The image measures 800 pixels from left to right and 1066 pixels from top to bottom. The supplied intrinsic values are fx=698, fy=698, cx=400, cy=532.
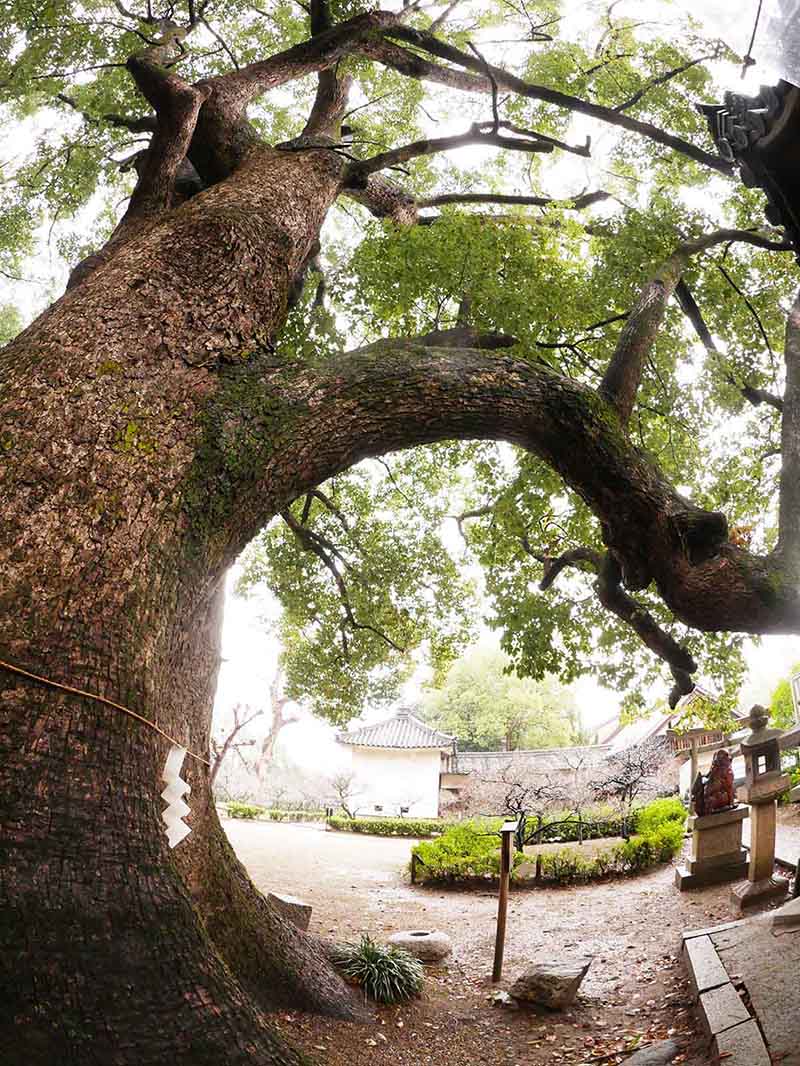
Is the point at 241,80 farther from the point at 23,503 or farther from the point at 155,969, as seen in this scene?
the point at 155,969

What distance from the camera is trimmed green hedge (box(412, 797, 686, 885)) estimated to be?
1257 centimetres

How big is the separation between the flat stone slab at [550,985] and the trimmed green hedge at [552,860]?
7300 mm

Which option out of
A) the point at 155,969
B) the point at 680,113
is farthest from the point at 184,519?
the point at 680,113

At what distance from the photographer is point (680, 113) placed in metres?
8.11

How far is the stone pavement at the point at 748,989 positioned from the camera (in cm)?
362

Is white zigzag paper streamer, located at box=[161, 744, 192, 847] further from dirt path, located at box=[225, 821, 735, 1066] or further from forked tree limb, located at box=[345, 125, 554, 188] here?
forked tree limb, located at box=[345, 125, 554, 188]

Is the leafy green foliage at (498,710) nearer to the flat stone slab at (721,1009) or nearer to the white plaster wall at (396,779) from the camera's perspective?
the white plaster wall at (396,779)

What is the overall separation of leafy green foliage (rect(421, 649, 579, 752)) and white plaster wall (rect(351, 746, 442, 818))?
5.39m

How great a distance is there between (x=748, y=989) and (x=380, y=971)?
254 cm

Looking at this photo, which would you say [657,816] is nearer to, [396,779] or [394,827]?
[394,827]

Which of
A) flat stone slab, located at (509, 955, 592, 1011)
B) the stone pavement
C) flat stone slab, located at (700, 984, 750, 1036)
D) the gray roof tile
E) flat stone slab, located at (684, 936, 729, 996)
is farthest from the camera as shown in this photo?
the gray roof tile

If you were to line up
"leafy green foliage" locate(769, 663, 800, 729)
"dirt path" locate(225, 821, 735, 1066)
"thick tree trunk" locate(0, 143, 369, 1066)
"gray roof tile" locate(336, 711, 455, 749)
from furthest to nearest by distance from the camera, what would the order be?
"gray roof tile" locate(336, 711, 455, 749) < "leafy green foliage" locate(769, 663, 800, 729) < "dirt path" locate(225, 821, 735, 1066) < "thick tree trunk" locate(0, 143, 369, 1066)

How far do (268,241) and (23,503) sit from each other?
253cm

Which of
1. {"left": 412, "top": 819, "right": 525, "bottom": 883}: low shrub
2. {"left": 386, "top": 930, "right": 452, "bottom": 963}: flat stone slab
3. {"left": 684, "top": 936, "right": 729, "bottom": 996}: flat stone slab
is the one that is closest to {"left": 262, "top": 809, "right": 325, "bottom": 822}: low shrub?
{"left": 412, "top": 819, "right": 525, "bottom": 883}: low shrub
